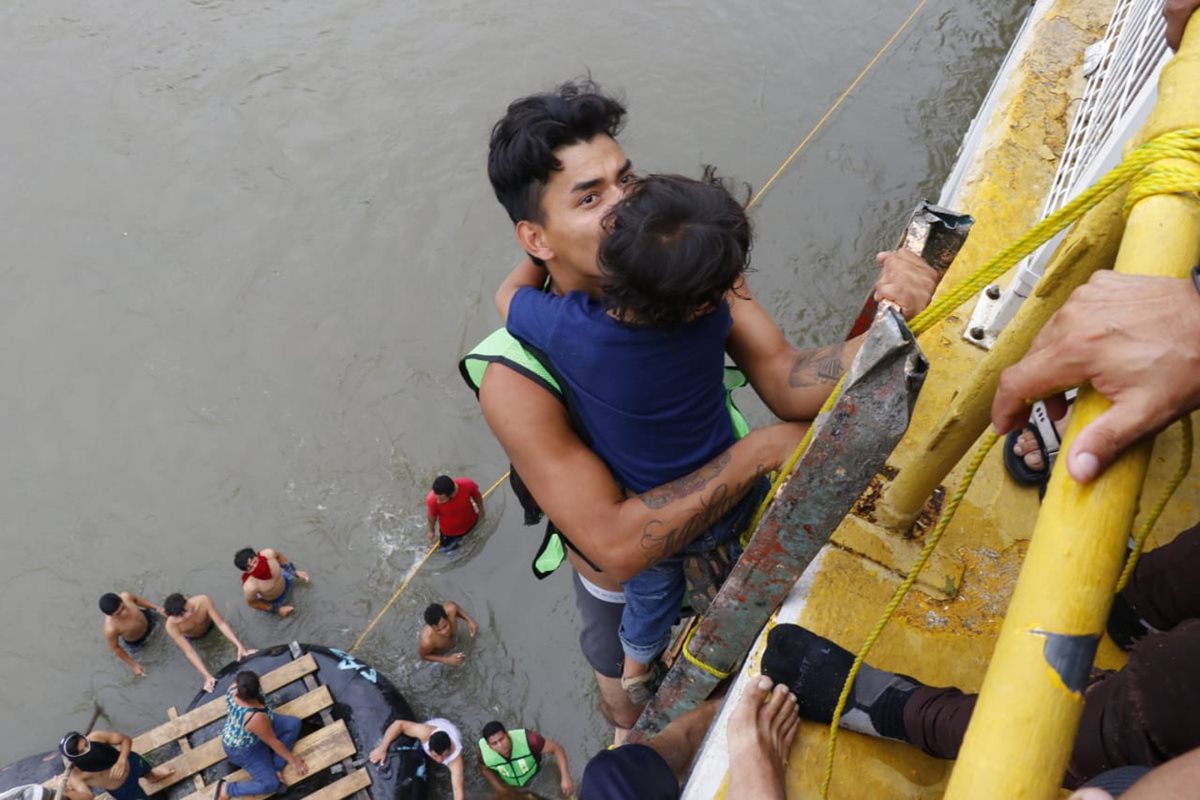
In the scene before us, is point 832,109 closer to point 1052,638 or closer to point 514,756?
point 514,756

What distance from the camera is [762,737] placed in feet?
7.50

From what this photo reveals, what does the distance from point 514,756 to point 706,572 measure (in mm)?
3164

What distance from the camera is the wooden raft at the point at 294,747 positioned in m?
4.82

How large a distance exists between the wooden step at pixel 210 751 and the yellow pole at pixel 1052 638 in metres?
4.97

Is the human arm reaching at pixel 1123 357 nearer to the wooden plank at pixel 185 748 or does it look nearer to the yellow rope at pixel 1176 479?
the yellow rope at pixel 1176 479

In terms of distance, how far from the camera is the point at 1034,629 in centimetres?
106

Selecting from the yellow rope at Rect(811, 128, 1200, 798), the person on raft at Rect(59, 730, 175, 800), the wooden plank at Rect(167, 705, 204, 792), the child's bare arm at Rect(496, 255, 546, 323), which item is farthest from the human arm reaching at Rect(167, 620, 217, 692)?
→ the yellow rope at Rect(811, 128, 1200, 798)

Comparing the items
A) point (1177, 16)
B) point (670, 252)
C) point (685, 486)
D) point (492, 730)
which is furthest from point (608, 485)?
point (492, 730)

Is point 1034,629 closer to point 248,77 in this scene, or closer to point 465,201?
point 465,201

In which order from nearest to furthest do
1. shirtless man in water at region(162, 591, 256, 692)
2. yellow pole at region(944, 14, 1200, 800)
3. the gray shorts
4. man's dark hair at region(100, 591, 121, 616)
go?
yellow pole at region(944, 14, 1200, 800)
the gray shorts
man's dark hair at region(100, 591, 121, 616)
shirtless man in water at region(162, 591, 256, 692)

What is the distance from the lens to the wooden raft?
482 centimetres

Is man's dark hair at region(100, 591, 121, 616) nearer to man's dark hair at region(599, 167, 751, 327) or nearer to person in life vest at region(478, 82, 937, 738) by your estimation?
person in life vest at region(478, 82, 937, 738)

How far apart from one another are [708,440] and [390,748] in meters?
3.78

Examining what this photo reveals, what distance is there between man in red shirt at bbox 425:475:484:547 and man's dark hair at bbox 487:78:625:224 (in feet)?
11.6
